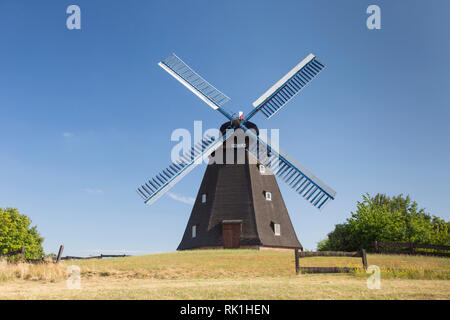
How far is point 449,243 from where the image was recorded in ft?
96.6

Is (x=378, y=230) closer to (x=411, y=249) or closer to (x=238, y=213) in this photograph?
(x=411, y=249)

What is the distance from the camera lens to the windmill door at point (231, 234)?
23750mm

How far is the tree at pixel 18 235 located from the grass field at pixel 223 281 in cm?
2737

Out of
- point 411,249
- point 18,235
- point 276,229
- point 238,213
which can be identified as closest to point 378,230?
point 411,249

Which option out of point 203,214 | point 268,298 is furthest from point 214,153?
point 268,298

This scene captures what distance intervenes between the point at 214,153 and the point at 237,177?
2374 mm

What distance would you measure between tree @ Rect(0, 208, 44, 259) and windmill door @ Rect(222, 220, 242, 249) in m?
27.0

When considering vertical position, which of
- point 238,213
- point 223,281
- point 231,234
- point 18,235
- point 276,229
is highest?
point 238,213

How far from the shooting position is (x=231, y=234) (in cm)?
2394

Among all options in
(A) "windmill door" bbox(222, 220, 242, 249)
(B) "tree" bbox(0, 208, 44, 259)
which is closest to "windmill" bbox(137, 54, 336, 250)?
(A) "windmill door" bbox(222, 220, 242, 249)

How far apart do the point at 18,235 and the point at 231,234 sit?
98.3 feet

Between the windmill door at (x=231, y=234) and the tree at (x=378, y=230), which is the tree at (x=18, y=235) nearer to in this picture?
the windmill door at (x=231, y=234)

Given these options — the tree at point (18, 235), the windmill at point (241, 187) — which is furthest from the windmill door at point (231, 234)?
the tree at point (18, 235)

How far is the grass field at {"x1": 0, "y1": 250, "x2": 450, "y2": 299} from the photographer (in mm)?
8273
